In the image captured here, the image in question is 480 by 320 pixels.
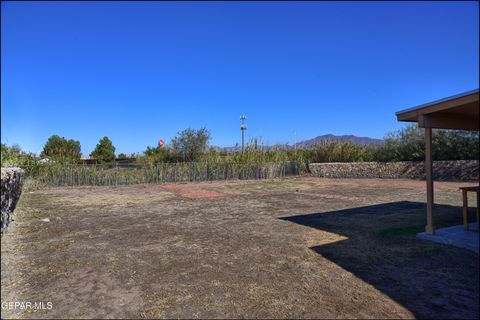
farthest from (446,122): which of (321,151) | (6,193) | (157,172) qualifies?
(321,151)

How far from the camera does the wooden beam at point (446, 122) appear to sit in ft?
15.8

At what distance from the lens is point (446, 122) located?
505 centimetres

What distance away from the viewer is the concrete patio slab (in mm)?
4301

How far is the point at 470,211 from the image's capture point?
671 cm

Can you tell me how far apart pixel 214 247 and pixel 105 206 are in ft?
16.8

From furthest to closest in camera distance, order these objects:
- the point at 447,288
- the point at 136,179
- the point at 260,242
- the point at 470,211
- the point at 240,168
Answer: the point at 240,168 < the point at 136,179 < the point at 470,211 < the point at 260,242 < the point at 447,288

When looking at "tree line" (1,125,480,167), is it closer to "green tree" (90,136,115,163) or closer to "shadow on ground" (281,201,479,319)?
"shadow on ground" (281,201,479,319)

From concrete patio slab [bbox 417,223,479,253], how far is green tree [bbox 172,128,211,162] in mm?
15967

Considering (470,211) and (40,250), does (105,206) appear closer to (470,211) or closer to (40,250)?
(40,250)

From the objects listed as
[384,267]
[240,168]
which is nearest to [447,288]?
[384,267]

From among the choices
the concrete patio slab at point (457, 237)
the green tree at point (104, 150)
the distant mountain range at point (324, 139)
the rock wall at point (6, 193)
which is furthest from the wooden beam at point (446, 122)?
the green tree at point (104, 150)

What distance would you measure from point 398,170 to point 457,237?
12421mm

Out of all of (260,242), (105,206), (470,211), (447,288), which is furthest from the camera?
(105,206)

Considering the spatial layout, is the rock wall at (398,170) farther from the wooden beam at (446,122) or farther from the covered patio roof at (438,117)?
the covered patio roof at (438,117)
